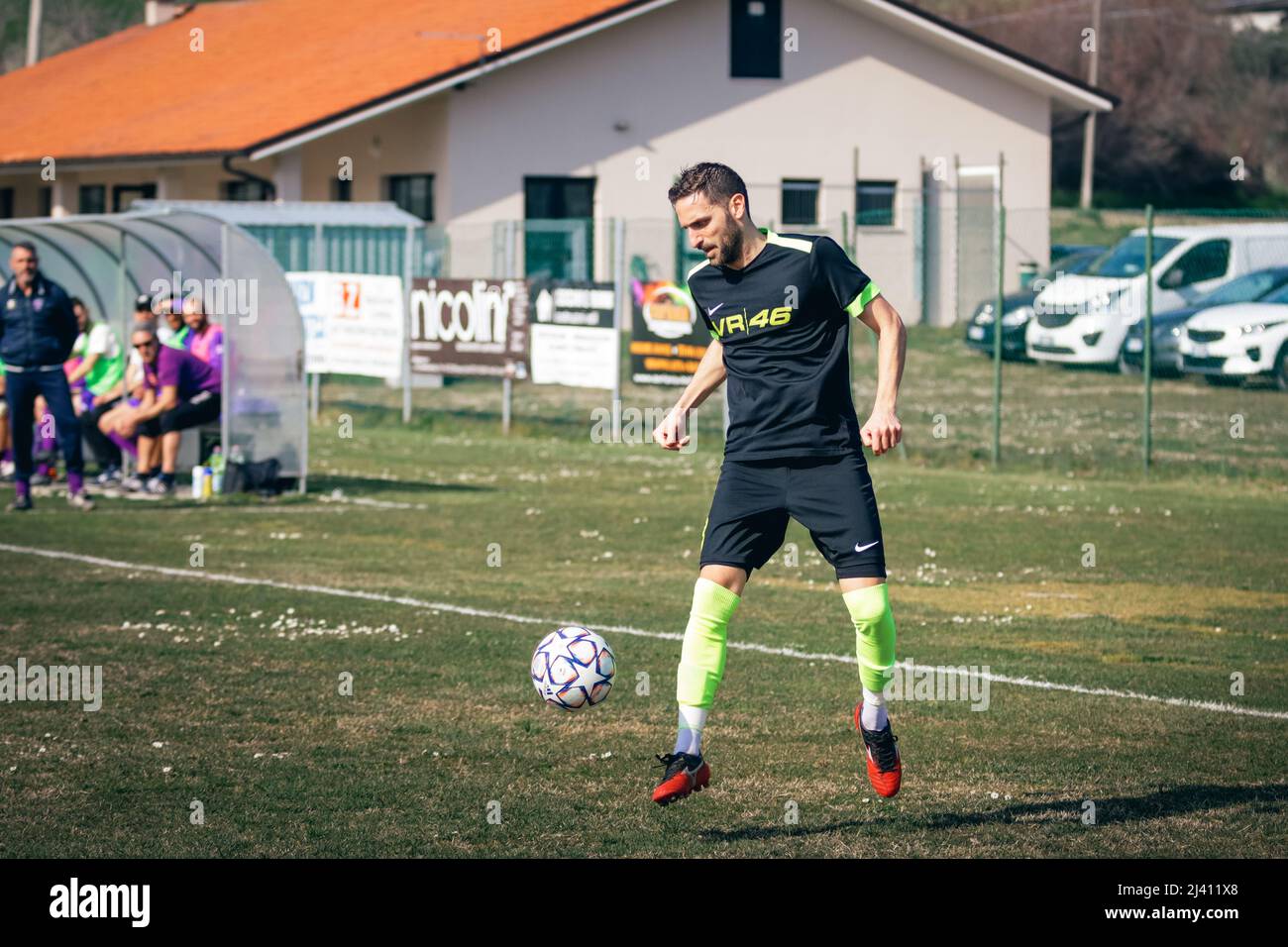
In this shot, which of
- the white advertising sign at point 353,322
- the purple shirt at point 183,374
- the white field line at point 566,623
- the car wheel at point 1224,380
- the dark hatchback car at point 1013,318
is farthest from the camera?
the dark hatchback car at point 1013,318

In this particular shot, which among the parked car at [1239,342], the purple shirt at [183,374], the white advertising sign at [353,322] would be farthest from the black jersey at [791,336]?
the parked car at [1239,342]

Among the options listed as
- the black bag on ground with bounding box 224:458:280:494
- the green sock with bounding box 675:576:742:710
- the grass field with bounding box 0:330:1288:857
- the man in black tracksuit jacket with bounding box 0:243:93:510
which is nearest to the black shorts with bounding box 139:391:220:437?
the black bag on ground with bounding box 224:458:280:494

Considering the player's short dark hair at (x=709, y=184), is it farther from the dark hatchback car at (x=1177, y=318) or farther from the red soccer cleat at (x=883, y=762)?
the dark hatchback car at (x=1177, y=318)

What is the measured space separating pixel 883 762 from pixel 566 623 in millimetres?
4420

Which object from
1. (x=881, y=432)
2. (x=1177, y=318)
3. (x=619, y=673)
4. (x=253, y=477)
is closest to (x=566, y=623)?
(x=619, y=673)

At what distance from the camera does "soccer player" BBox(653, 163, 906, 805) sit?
682 centimetres

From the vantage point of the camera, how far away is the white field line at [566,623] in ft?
29.1

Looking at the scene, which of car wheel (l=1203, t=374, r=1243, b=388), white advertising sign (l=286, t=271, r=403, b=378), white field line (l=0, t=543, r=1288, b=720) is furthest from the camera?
car wheel (l=1203, t=374, r=1243, b=388)

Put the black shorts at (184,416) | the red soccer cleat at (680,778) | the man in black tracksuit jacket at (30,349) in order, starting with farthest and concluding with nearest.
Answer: the black shorts at (184,416) < the man in black tracksuit jacket at (30,349) < the red soccer cleat at (680,778)

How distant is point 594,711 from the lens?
866 cm

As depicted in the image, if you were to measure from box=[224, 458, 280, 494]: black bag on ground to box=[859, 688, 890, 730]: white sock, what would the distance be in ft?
38.2

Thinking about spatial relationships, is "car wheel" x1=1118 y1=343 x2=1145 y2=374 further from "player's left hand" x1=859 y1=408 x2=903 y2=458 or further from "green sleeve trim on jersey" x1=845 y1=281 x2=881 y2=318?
"player's left hand" x1=859 y1=408 x2=903 y2=458

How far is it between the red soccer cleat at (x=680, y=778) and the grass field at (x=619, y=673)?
0.48 ft

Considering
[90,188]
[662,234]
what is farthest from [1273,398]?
[90,188]
